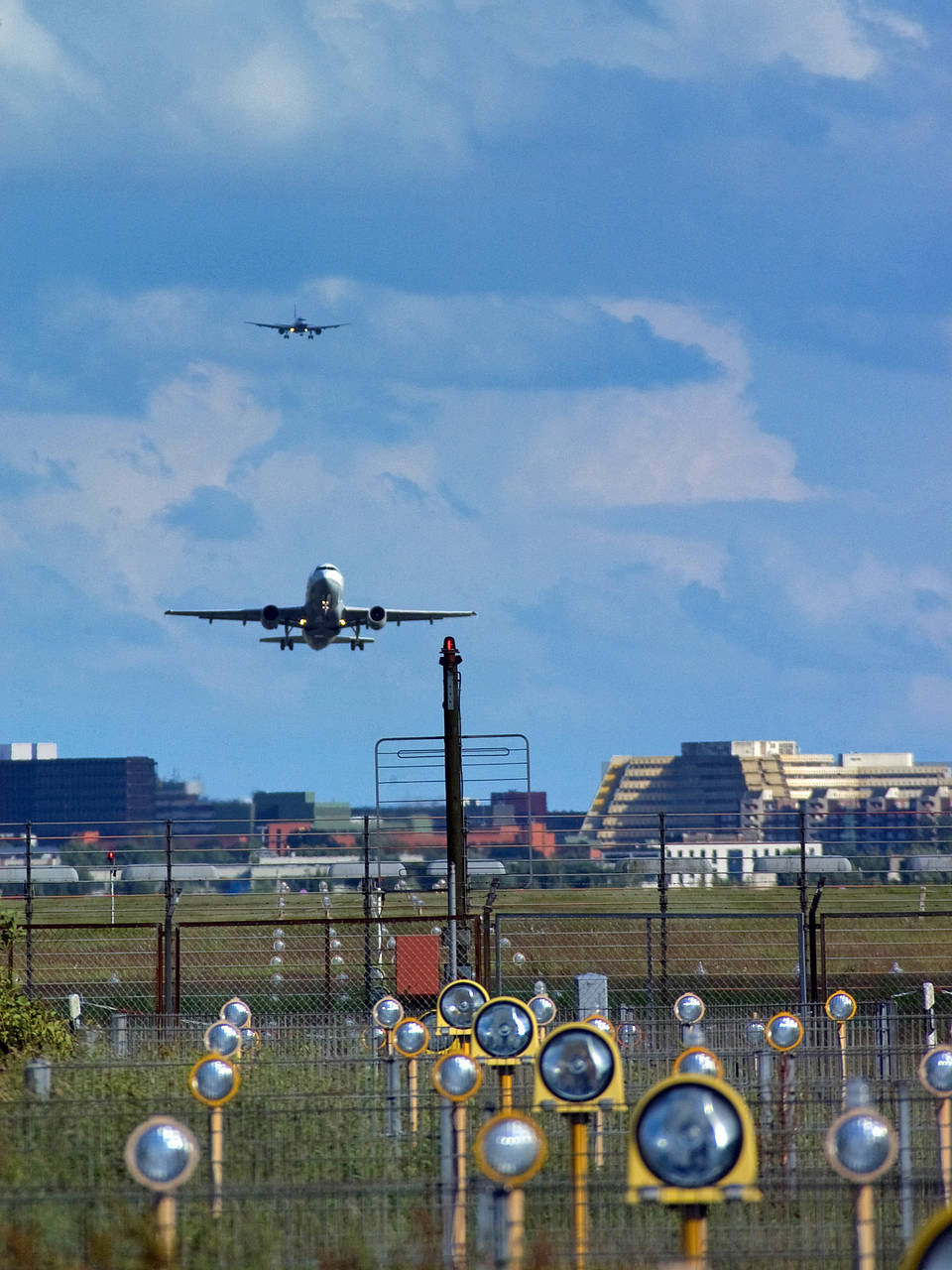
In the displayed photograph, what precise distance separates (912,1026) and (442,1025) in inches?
278

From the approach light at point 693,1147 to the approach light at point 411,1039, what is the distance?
19.1 ft

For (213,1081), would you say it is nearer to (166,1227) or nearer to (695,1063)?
(166,1227)

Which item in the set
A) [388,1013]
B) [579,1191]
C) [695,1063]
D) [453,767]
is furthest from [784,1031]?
[453,767]

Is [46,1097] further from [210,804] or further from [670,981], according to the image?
[210,804]

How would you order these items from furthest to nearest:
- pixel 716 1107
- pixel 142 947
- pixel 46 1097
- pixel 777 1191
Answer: pixel 142 947 < pixel 46 1097 < pixel 777 1191 < pixel 716 1107

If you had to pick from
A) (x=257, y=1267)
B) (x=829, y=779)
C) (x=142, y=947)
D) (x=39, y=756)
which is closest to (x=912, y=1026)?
(x=257, y=1267)

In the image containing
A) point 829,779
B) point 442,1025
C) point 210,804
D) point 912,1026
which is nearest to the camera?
point 442,1025

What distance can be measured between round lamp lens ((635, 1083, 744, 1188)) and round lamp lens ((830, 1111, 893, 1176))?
72 cm

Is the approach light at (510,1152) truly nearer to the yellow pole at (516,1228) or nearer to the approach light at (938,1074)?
the yellow pole at (516,1228)

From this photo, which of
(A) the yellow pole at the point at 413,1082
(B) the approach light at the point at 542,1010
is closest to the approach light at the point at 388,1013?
(A) the yellow pole at the point at 413,1082

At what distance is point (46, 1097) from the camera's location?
346 inches

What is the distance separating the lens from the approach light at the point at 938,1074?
7766mm

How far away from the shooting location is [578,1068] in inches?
258

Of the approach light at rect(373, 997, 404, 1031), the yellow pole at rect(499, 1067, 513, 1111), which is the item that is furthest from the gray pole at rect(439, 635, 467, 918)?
the yellow pole at rect(499, 1067, 513, 1111)
